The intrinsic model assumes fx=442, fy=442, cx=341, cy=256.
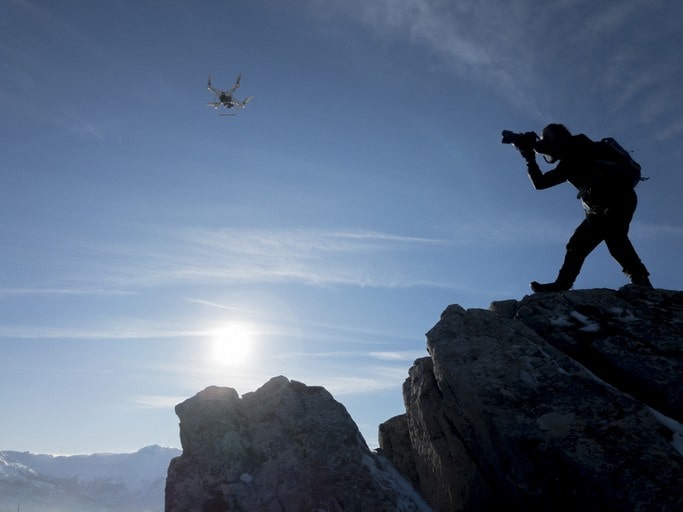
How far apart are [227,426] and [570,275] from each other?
999cm

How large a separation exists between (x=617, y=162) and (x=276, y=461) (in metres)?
11.4

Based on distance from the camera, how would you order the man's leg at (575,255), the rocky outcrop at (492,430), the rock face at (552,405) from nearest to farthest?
the rock face at (552,405) < the rocky outcrop at (492,430) < the man's leg at (575,255)

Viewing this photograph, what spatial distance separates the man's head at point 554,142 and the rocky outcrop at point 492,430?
4.33m

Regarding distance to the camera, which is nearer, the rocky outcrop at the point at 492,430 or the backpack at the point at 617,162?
the rocky outcrop at the point at 492,430

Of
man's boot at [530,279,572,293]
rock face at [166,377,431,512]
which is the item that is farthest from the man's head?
rock face at [166,377,431,512]

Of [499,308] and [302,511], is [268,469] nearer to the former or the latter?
[302,511]

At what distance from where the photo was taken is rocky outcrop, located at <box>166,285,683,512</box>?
7102 millimetres

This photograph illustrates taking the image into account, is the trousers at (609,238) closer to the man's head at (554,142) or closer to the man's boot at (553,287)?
the man's boot at (553,287)

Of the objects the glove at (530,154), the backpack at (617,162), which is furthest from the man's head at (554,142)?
the backpack at (617,162)

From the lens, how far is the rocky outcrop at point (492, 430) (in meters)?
7.10

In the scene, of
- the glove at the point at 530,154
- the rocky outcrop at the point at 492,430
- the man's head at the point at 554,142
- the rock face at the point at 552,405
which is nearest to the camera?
the rock face at the point at 552,405

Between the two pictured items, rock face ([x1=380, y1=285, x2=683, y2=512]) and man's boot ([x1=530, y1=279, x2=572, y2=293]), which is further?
man's boot ([x1=530, y1=279, x2=572, y2=293])

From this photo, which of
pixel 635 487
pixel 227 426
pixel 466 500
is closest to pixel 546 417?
pixel 635 487

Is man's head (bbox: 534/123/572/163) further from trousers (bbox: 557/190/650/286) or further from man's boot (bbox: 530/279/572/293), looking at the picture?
man's boot (bbox: 530/279/572/293)
